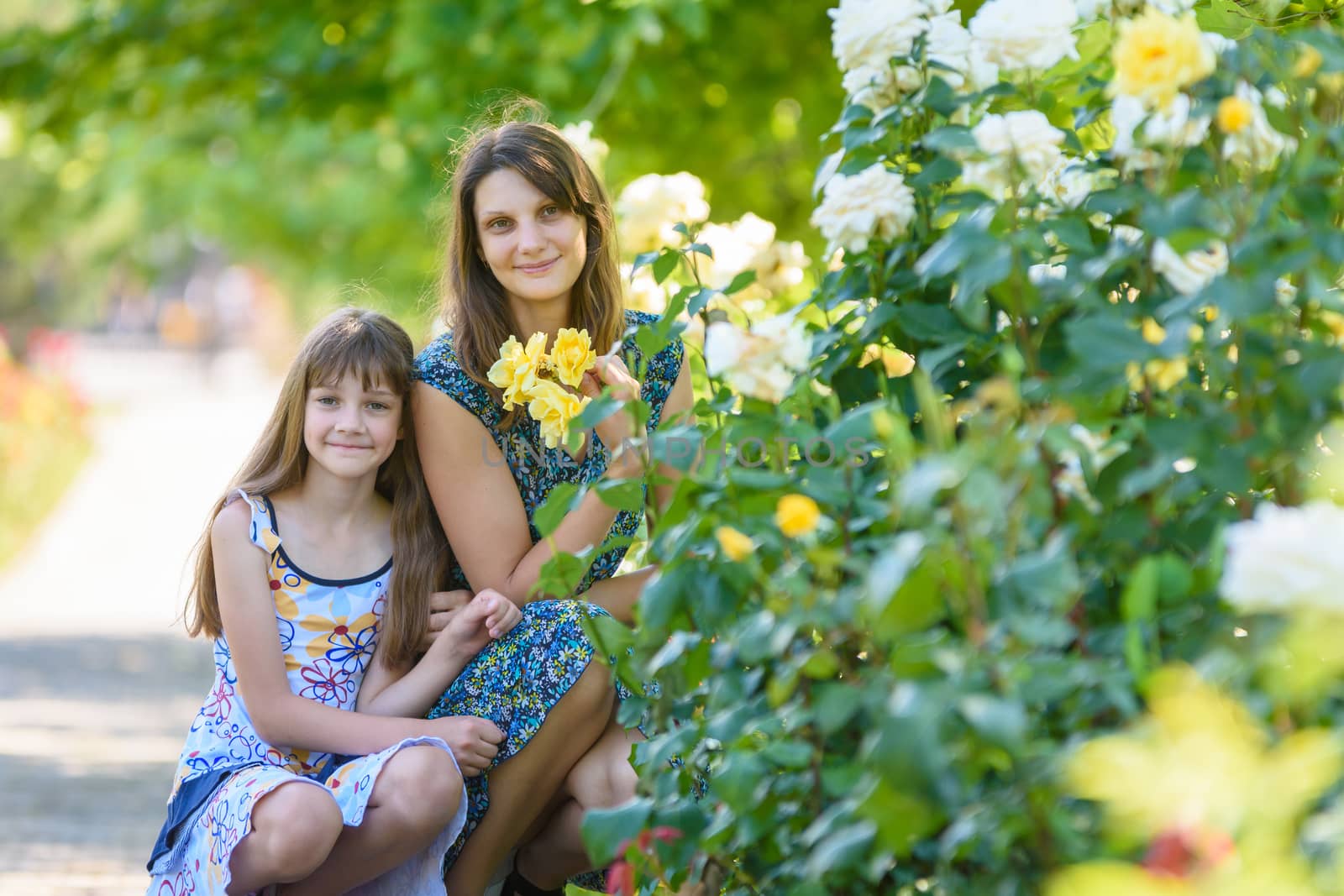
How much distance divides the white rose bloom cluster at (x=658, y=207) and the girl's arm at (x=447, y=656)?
840mm

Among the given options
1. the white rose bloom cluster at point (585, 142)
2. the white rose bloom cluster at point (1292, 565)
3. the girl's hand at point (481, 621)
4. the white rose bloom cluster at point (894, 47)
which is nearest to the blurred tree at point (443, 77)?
the white rose bloom cluster at point (585, 142)

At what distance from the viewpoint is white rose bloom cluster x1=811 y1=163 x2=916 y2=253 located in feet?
5.41

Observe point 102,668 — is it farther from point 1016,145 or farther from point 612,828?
point 1016,145

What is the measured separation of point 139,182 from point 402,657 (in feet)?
31.8

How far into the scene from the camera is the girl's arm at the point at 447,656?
254 cm

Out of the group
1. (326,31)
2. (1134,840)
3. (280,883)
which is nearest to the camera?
(1134,840)

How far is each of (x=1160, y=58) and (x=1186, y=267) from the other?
0.21m

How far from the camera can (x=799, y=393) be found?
167 cm

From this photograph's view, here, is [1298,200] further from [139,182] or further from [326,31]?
[139,182]

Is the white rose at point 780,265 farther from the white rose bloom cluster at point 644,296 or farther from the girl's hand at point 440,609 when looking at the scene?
the girl's hand at point 440,609

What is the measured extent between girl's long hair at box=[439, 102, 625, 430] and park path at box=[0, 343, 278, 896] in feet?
5.03

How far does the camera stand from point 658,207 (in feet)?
9.63

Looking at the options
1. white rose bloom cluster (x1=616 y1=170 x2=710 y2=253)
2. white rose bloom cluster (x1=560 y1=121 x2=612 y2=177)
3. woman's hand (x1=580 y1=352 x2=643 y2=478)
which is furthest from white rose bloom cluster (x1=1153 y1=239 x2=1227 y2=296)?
white rose bloom cluster (x1=560 y1=121 x2=612 y2=177)

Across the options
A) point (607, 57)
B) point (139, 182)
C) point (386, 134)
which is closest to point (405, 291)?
point (386, 134)
